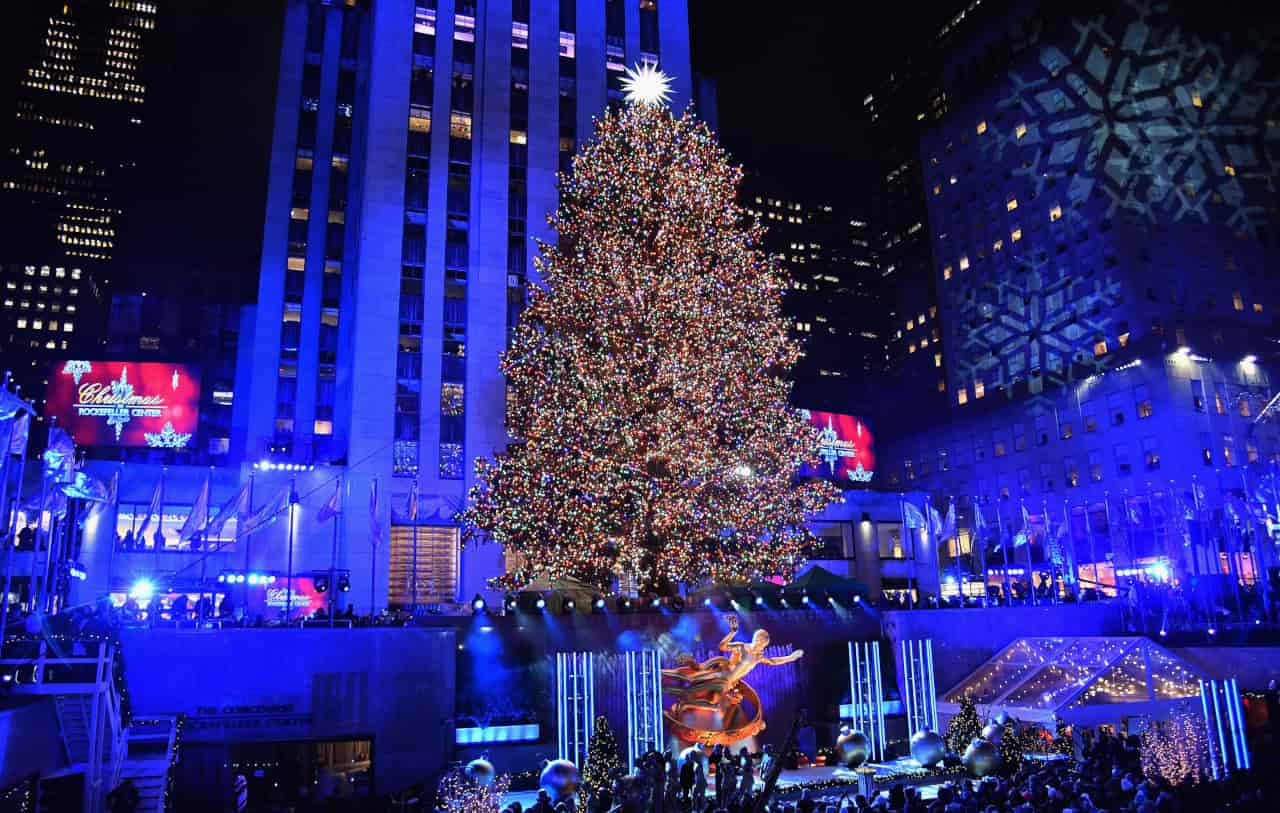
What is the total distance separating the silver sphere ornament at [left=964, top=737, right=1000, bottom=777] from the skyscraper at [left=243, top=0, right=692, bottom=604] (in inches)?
833

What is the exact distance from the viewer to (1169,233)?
54.5 meters

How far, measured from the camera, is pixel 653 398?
27.6 metres

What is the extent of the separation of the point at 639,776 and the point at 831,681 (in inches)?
607

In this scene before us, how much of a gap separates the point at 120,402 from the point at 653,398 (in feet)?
94.6

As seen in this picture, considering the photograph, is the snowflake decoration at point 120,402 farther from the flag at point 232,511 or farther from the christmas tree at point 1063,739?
the christmas tree at point 1063,739

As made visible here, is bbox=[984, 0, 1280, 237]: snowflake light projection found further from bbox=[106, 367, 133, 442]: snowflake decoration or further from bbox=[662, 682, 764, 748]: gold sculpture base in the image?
bbox=[106, 367, 133, 442]: snowflake decoration

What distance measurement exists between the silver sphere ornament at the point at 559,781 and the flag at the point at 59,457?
13206 mm

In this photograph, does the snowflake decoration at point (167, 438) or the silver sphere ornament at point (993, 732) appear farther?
the snowflake decoration at point (167, 438)

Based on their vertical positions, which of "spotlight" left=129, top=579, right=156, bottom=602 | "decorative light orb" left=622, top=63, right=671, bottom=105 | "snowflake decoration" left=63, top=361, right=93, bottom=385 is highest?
"decorative light orb" left=622, top=63, right=671, bottom=105

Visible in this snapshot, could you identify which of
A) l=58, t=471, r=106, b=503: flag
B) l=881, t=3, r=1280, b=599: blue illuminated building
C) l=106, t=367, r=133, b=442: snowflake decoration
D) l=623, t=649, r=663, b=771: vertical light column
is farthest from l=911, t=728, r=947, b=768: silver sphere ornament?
l=106, t=367, r=133, b=442: snowflake decoration

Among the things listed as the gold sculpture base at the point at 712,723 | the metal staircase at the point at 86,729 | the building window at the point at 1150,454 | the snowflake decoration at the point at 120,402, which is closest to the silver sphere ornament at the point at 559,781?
the gold sculpture base at the point at 712,723

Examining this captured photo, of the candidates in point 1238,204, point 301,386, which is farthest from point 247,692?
point 1238,204

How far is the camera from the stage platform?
63.6 ft

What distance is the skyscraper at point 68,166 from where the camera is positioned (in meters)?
124
